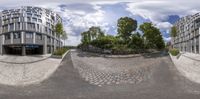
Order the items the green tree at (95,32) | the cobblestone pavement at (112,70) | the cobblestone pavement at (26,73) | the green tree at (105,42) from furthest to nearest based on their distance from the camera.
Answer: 1. the cobblestone pavement at (26,73)
2. the cobblestone pavement at (112,70)
3. the green tree at (95,32)
4. the green tree at (105,42)

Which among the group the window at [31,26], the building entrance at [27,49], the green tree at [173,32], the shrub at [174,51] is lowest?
the shrub at [174,51]

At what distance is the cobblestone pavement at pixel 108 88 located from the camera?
3328 mm

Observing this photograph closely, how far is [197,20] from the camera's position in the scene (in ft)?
11.0

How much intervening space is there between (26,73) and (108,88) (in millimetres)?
1887

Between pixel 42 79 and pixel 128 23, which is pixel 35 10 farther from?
pixel 42 79

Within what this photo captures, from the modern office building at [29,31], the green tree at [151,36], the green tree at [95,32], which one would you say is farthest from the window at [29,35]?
the green tree at [151,36]

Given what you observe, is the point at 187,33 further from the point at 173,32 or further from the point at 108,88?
the point at 108,88

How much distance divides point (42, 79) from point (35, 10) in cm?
162

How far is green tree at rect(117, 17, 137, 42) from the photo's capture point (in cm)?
322

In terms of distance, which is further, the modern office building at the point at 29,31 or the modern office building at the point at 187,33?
the modern office building at the point at 187,33

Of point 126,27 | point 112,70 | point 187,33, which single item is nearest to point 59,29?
point 126,27

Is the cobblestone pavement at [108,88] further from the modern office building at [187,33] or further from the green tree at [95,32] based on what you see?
the green tree at [95,32]

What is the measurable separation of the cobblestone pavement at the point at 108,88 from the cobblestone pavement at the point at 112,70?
8 centimetres

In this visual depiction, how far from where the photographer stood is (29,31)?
9.29ft
